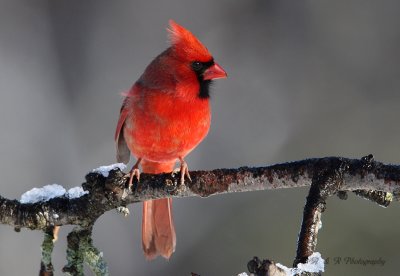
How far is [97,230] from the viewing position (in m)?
5.50

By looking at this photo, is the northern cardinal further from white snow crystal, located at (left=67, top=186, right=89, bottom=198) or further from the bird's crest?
white snow crystal, located at (left=67, top=186, right=89, bottom=198)

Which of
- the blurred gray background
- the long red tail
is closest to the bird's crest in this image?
the long red tail

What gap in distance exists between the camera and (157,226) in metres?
3.25

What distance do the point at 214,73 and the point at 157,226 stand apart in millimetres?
777

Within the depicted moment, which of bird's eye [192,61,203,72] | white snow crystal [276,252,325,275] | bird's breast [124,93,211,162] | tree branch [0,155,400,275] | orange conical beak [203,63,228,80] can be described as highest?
bird's eye [192,61,203,72]

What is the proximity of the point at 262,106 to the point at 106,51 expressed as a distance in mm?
1411

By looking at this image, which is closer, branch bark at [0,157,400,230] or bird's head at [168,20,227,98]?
branch bark at [0,157,400,230]

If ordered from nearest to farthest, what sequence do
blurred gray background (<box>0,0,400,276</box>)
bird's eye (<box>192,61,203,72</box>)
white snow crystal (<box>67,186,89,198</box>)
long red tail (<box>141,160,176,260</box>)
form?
1. white snow crystal (<box>67,186,89,198</box>)
2. bird's eye (<box>192,61,203,72</box>)
3. long red tail (<box>141,160,176,260</box>)
4. blurred gray background (<box>0,0,400,276</box>)

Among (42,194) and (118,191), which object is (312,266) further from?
(42,194)

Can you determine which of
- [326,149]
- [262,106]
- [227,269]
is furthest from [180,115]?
[262,106]

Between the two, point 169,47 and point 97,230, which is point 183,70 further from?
point 97,230

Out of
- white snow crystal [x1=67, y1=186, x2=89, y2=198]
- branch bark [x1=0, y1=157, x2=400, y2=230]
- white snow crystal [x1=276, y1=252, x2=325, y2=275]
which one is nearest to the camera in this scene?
white snow crystal [x1=276, y1=252, x2=325, y2=275]

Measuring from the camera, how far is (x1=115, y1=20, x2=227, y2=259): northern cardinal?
2955 mm

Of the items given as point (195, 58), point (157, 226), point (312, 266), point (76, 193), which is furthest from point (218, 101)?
point (312, 266)
